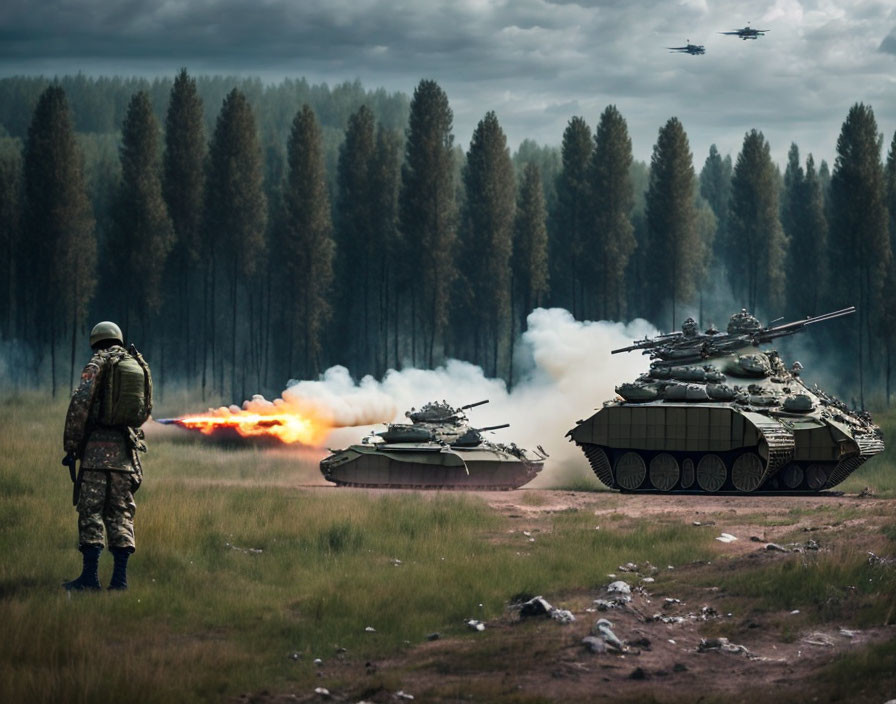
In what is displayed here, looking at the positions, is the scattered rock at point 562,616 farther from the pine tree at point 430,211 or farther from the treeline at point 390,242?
the pine tree at point 430,211

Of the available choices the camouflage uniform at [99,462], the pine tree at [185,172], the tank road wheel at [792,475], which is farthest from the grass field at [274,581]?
the pine tree at [185,172]

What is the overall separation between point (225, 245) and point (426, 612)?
4917 cm

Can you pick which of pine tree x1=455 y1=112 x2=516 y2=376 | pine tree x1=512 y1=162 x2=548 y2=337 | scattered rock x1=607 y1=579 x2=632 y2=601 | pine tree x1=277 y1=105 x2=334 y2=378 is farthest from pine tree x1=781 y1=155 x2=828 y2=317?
scattered rock x1=607 y1=579 x2=632 y2=601

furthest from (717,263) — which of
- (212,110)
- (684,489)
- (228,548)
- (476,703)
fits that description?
(212,110)

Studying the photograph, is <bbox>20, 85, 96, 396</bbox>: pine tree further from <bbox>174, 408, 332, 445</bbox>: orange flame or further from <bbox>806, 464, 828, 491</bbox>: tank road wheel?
<bbox>806, 464, 828, 491</bbox>: tank road wheel

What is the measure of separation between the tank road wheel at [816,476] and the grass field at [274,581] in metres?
9.53

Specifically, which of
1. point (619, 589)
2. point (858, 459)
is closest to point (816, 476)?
point (858, 459)

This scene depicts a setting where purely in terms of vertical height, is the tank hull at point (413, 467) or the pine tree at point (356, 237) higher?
the pine tree at point (356, 237)

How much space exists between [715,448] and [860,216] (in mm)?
32374

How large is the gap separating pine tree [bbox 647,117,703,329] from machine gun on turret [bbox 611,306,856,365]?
28.5 m

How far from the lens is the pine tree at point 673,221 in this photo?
64625mm

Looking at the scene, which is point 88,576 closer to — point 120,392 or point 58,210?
point 120,392

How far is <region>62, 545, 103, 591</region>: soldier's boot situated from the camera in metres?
14.4

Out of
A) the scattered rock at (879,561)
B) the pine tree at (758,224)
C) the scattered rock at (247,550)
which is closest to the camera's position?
the scattered rock at (879,561)
